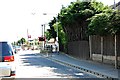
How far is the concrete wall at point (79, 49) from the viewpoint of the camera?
33.8m

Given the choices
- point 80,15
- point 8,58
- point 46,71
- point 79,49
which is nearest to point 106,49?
point 46,71

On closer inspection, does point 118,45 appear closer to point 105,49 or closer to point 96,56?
point 105,49

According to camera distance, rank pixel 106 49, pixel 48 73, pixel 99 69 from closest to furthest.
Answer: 1. pixel 48 73
2. pixel 99 69
3. pixel 106 49

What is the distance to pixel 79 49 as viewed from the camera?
37.4 m

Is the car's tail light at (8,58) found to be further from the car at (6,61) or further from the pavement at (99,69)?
the pavement at (99,69)

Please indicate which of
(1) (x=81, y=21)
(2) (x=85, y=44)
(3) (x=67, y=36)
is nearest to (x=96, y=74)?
(2) (x=85, y=44)

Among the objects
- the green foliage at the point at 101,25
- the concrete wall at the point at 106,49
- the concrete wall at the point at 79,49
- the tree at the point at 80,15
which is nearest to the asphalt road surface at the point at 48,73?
the concrete wall at the point at 106,49

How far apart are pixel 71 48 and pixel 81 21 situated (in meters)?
6.65

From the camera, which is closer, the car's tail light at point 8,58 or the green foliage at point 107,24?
the car's tail light at point 8,58

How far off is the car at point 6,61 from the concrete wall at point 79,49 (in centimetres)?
2143

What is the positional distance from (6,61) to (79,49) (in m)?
25.6

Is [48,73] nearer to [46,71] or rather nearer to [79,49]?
[46,71]

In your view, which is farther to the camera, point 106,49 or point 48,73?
point 106,49

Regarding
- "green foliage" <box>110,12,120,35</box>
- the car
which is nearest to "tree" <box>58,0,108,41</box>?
"green foliage" <box>110,12,120,35</box>
